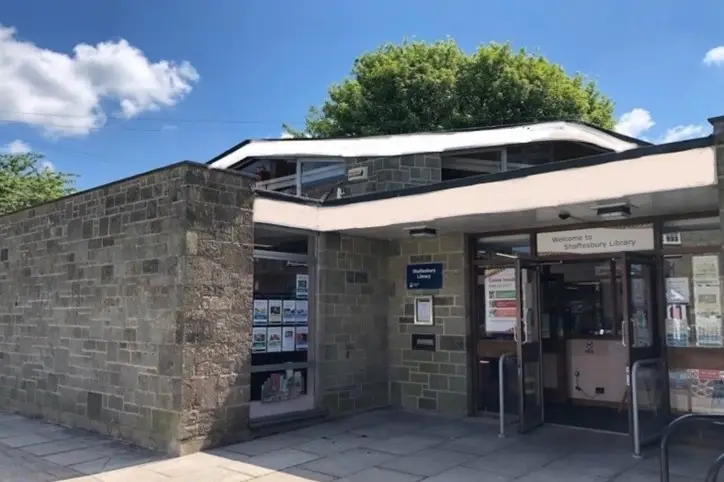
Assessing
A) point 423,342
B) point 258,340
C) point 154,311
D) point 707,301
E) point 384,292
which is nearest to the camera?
point 707,301

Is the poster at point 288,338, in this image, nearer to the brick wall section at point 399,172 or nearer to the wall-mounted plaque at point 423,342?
the wall-mounted plaque at point 423,342


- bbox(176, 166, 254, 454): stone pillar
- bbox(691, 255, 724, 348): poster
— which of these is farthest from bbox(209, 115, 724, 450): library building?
bbox(176, 166, 254, 454): stone pillar

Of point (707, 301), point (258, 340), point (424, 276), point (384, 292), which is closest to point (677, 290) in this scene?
point (707, 301)

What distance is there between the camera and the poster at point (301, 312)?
314 inches

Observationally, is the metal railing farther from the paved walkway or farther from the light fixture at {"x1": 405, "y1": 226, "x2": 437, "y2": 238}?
the light fixture at {"x1": 405, "y1": 226, "x2": 437, "y2": 238}

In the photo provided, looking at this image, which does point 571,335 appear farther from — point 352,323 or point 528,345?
point 352,323

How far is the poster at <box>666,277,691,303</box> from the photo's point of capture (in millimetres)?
6535

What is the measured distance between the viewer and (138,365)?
22.3ft

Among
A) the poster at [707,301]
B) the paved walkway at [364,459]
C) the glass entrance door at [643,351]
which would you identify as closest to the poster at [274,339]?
the paved walkway at [364,459]

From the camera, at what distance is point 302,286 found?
811 cm

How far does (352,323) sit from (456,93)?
1375 centimetres

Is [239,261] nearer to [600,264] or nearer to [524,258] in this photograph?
[524,258]

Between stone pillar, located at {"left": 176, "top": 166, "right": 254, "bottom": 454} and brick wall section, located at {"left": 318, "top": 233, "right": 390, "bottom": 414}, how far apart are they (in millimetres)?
1403

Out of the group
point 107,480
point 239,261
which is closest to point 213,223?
point 239,261
